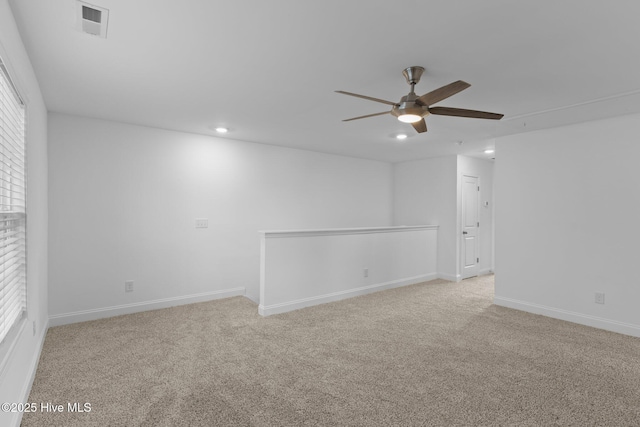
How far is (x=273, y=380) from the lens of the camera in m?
2.39

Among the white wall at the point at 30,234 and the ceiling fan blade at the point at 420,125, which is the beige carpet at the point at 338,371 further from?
the ceiling fan blade at the point at 420,125

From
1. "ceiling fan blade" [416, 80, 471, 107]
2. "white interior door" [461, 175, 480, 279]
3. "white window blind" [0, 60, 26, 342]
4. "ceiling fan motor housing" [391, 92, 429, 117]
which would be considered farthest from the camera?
"white interior door" [461, 175, 480, 279]

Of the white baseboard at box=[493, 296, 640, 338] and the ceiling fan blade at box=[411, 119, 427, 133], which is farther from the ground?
the ceiling fan blade at box=[411, 119, 427, 133]

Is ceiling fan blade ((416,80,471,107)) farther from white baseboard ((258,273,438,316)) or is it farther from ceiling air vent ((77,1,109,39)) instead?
white baseboard ((258,273,438,316))

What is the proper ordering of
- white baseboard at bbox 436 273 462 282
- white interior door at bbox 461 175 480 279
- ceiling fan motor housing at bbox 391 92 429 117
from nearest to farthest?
1. ceiling fan motor housing at bbox 391 92 429 117
2. white baseboard at bbox 436 273 462 282
3. white interior door at bbox 461 175 480 279

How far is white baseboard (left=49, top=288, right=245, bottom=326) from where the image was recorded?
11.7ft

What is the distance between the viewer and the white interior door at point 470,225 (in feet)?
19.3

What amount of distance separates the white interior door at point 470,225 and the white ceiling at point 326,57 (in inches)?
92.3

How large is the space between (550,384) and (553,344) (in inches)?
36.3

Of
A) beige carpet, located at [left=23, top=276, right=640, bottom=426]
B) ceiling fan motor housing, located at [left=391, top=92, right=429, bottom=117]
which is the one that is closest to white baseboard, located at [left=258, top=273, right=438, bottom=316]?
beige carpet, located at [left=23, top=276, right=640, bottom=426]

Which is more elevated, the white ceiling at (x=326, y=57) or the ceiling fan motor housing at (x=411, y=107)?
the white ceiling at (x=326, y=57)

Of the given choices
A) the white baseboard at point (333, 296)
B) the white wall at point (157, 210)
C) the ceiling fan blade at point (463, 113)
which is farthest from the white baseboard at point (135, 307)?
the ceiling fan blade at point (463, 113)

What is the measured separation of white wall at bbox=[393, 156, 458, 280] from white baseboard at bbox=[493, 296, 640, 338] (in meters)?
1.49

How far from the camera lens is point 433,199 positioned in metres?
6.13
